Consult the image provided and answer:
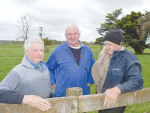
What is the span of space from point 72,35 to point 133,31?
105ft

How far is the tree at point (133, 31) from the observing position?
30.2m

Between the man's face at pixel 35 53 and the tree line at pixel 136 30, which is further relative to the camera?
the tree line at pixel 136 30

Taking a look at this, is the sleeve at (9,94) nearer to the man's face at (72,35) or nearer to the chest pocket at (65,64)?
the chest pocket at (65,64)

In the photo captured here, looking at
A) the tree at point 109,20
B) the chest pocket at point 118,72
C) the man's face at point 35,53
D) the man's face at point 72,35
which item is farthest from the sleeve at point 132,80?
the tree at point 109,20

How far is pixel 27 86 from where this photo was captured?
2020 millimetres

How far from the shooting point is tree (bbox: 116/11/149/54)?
3023 centimetres

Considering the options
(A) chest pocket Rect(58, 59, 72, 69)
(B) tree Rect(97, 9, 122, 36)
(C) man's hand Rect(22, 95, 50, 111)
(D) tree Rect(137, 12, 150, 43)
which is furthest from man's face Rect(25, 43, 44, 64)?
(B) tree Rect(97, 9, 122, 36)

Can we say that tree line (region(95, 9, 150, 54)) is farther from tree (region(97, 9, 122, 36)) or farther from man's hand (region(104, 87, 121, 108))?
man's hand (region(104, 87, 121, 108))

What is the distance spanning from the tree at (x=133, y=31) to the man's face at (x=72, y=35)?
94.2ft

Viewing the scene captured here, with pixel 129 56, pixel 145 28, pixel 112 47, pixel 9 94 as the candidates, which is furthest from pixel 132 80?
pixel 145 28

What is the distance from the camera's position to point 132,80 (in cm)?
198

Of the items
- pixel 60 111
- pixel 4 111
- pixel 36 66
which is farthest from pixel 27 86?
pixel 60 111

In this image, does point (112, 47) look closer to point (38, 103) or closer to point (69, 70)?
point (69, 70)

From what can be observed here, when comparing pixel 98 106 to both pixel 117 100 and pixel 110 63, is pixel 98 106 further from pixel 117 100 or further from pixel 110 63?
pixel 110 63
